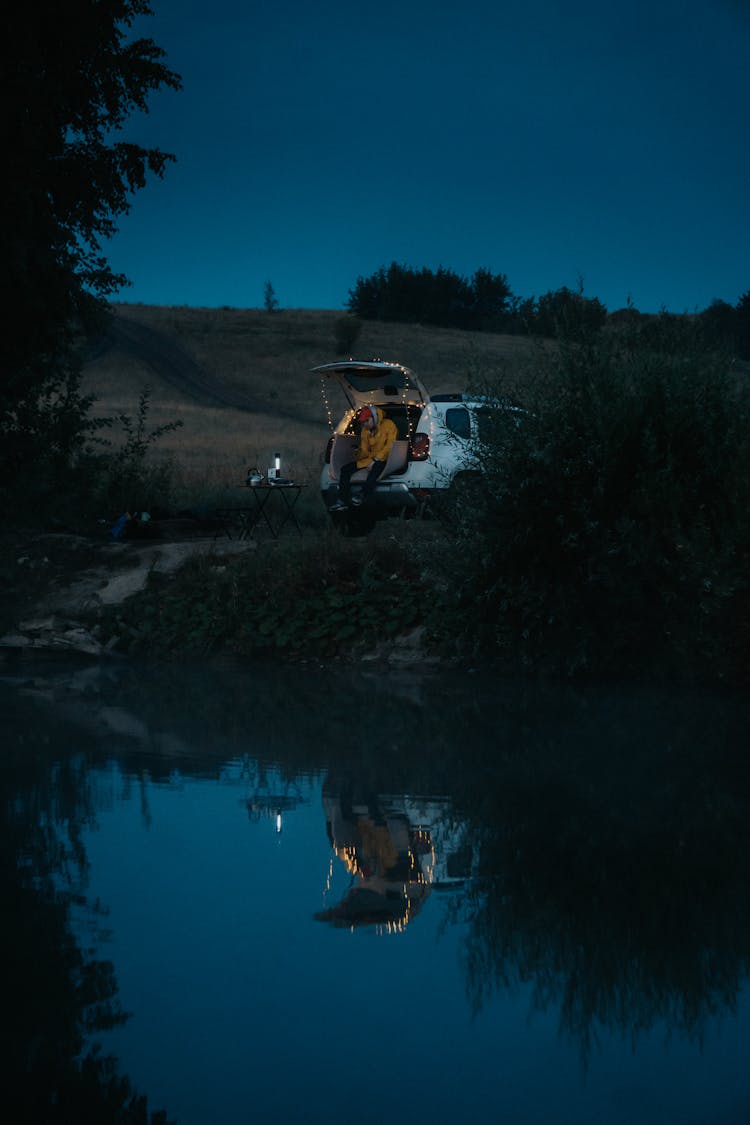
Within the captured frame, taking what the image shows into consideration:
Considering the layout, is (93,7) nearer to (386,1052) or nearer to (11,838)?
(11,838)

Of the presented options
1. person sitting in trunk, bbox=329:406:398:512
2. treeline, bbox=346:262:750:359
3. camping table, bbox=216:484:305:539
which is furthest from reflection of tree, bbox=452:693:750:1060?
treeline, bbox=346:262:750:359

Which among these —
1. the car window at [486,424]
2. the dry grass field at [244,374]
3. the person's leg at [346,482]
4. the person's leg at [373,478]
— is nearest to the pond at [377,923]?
the car window at [486,424]

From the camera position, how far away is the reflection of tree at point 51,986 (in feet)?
10.6

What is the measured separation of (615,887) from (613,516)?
586 cm

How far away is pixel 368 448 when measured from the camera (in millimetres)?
16266

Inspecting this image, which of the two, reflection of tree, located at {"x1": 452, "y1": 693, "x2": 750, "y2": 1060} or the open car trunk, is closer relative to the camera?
reflection of tree, located at {"x1": 452, "y1": 693, "x2": 750, "y2": 1060}

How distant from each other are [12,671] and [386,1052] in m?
8.67

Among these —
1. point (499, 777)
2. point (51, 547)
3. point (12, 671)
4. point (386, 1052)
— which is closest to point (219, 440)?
point (51, 547)

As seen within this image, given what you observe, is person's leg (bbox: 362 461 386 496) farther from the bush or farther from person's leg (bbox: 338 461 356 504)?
the bush

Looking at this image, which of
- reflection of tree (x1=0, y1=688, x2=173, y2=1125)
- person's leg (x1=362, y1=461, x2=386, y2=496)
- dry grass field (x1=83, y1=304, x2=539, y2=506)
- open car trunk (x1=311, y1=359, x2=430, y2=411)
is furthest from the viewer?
dry grass field (x1=83, y1=304, x2=539, y2=506)

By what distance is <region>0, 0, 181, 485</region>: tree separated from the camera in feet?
43.9

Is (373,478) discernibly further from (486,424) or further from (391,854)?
(391,854)

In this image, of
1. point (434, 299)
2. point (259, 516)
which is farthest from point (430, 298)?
point (259, 516)

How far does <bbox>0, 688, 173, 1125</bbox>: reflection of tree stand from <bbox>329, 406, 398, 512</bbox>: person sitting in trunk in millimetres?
9986
